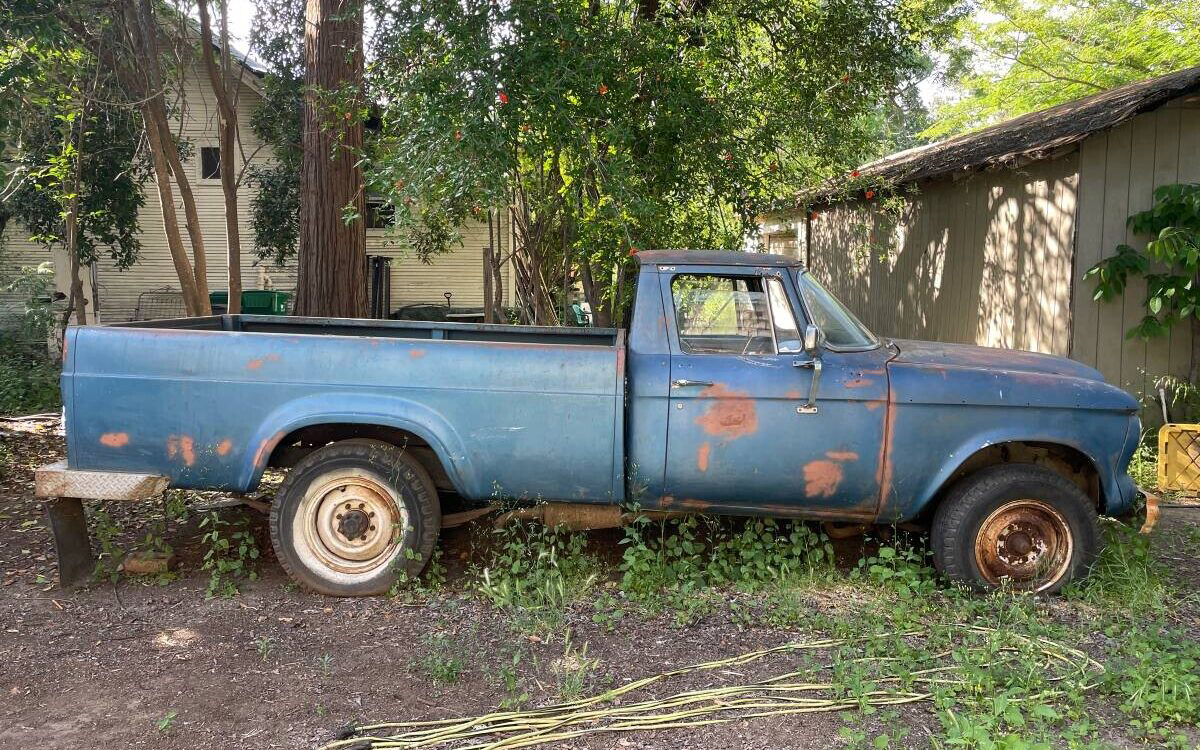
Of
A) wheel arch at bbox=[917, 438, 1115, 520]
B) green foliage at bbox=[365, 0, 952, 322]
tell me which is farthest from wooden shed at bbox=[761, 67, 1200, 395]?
wheel arch at bbox=[917, 438, 1115, 520]

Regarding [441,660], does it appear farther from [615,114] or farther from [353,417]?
[615,114]

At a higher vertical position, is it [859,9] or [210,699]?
[859,9]

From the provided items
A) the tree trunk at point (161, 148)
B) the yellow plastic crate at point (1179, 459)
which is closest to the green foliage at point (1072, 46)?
the yellow plastic crate at point (1179, 459)

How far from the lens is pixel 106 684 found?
4.25 m

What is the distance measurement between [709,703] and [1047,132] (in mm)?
7405

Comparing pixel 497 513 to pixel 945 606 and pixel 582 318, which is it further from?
pixel 582 318

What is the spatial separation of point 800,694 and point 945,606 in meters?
1.31

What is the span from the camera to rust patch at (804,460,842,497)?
5.12 meters

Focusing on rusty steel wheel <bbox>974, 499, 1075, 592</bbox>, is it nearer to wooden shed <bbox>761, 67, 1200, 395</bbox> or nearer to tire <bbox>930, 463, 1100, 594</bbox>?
tire <bbox>930, 463, 1100, 594</bbox>

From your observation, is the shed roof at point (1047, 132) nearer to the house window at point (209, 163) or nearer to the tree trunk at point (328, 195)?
the tree trunk at point (328, 195)

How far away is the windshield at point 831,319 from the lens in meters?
5.29

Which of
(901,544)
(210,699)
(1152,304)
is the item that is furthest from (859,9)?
(210,699)

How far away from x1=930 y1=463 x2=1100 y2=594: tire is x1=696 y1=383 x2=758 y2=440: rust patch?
1167mm

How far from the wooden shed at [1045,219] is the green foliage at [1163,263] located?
0.25 metres
